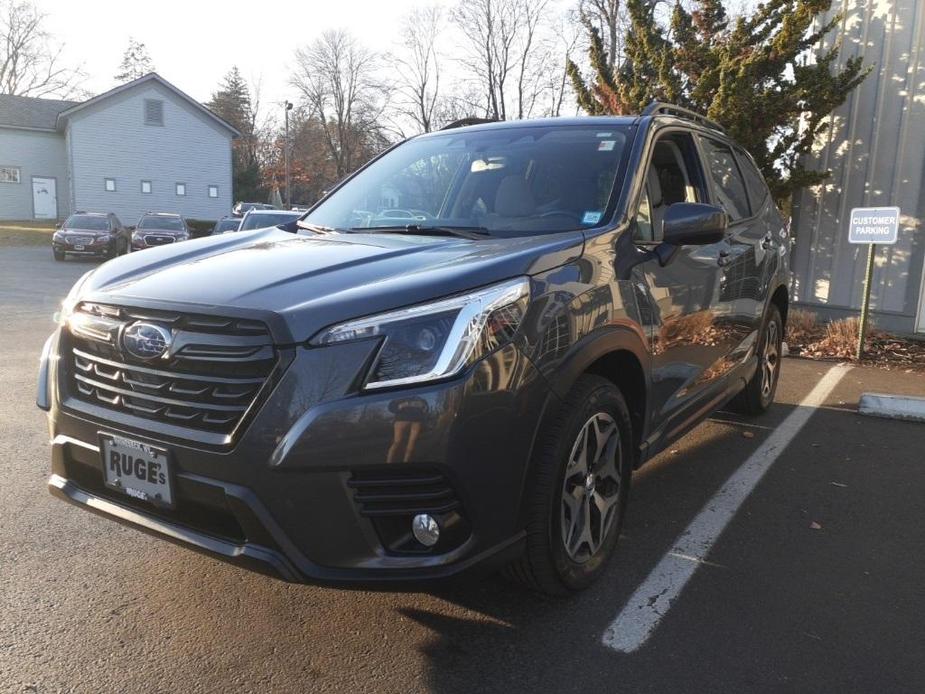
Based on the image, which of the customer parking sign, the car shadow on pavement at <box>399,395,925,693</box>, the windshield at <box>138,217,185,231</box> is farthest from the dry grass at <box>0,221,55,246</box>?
the car shadow on pavement at <box>399,395,925,693</box>

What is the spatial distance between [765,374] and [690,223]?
2.82 meters

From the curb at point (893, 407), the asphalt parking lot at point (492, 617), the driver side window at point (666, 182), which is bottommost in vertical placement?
the asphalt parking lot at point (492, 617)

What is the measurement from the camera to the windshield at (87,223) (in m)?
22.2

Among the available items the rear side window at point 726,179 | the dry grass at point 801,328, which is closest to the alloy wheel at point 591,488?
the rear side window at point 726,179

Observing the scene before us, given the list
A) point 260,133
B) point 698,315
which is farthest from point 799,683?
point 260,133

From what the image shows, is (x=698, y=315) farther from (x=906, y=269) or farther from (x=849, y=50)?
(x=849, y=50)

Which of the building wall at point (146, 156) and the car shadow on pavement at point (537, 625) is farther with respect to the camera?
the building wall at point (146, 156)

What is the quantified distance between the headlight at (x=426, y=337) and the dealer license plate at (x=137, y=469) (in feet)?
2.15

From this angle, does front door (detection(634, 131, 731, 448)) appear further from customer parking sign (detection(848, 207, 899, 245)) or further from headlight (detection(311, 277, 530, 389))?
customer parking sign (detection(848, 207, 899, 245))

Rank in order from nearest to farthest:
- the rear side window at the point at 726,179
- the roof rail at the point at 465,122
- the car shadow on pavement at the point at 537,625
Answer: the car shadow on pavement at the point at 537,625 < the rear side window at the point at 726,179 < the roof rail at the point at 465,122

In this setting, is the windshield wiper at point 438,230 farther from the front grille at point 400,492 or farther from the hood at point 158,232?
the hood at point 158,232

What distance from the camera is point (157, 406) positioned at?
7.58 ft

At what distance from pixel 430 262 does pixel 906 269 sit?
29.0 ft

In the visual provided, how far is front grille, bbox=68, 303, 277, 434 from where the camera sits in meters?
2.16
